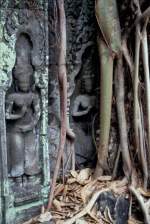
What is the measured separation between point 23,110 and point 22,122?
4.4 inches

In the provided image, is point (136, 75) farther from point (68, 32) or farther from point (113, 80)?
point (68, 32)

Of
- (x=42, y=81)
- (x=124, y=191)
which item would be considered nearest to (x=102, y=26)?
(x=42, y=81)

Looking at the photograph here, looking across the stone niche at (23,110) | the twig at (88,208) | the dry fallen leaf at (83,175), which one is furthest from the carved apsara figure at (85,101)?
the twig at (88,208)

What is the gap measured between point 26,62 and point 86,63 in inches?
36.7

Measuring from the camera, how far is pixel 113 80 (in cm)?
454

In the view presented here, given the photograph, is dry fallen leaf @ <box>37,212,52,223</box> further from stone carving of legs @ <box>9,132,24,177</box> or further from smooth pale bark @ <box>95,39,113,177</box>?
smooth pale bark @ <box>95,39,113,177</box>

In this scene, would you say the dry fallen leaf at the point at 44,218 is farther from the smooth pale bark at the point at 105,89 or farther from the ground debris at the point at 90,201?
the smooth pale bark at the point at 105,89

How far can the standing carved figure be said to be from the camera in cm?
386

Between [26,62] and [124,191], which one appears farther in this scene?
[124,191]

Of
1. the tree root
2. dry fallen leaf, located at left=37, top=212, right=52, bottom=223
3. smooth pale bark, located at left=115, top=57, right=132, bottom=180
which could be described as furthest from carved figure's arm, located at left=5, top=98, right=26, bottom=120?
the tree root

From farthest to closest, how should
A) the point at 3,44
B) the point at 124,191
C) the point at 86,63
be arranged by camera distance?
the point at 86,63 < the point at 124,191 < the point at 3,44

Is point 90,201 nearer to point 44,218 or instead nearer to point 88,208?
point 88,208

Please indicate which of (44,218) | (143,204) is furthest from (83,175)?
(44,218)

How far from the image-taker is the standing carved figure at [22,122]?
12.7 ft
